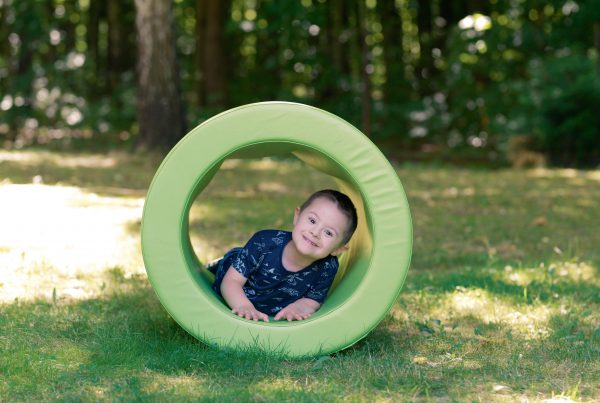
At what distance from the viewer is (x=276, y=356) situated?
141 inches

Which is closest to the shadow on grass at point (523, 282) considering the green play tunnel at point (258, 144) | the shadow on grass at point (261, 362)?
the shadow on grass at point (261, 362)

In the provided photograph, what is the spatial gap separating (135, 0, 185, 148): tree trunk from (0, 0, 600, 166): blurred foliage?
0.47 m

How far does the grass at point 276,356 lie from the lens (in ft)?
10.6

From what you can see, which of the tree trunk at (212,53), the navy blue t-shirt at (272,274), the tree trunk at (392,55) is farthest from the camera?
the tree trunk at (392,55)

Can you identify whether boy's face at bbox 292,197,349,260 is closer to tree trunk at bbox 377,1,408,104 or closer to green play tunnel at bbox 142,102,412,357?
green play tunnel at bbox 142,102,412,357

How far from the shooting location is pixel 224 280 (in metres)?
4.11

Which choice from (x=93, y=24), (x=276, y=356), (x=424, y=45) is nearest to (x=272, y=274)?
(x=276, y=356)

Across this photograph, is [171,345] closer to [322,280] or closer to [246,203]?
[322,280]

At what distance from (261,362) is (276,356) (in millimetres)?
113

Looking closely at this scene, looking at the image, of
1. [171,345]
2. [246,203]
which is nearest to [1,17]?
[246,203]

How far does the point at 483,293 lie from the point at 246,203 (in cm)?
350

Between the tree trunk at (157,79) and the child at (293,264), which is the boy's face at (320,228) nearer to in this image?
the child at (293,264)

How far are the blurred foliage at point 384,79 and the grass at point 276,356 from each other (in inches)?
166

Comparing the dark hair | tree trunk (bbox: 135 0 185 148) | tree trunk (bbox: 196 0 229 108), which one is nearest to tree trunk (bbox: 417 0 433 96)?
tree trunk (bbox: 196 0 229 108)
